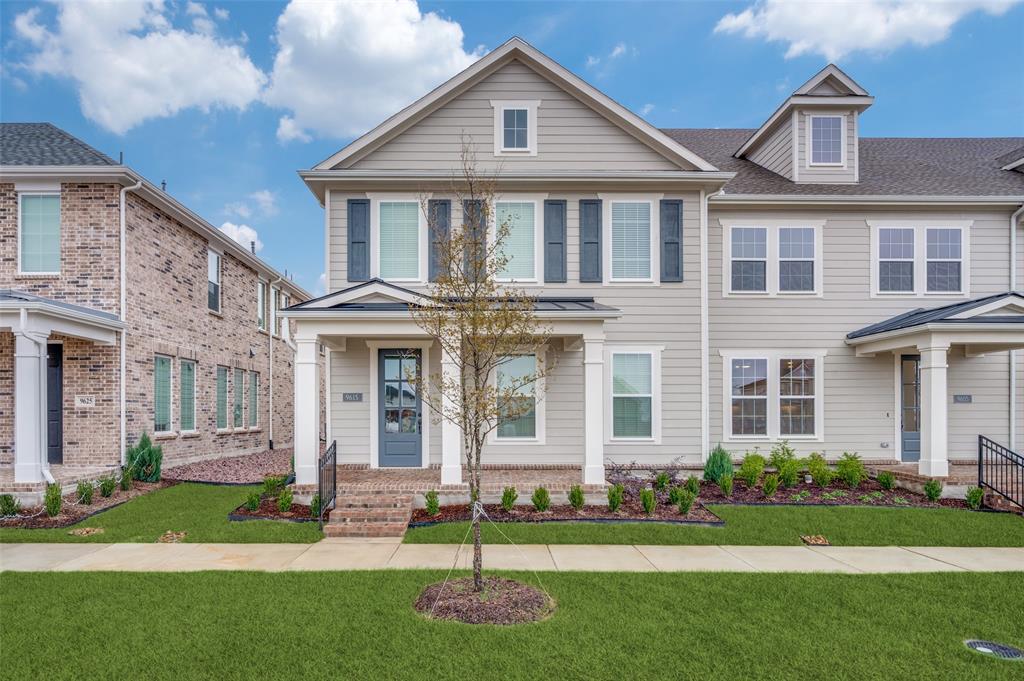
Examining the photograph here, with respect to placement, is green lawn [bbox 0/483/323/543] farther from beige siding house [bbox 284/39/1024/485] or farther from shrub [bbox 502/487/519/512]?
shrub [bbox 502/487/519/512]

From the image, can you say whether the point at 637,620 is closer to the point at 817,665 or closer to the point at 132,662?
the point at 817,665

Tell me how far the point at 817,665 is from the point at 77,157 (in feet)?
49.5

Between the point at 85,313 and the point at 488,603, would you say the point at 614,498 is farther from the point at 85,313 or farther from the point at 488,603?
the point at 85,313

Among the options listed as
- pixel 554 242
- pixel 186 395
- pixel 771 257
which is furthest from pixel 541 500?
pixel 186 395

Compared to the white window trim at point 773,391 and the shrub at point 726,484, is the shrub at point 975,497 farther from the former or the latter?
the shrub at point 726,484

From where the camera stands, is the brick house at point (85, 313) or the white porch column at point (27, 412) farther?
the brick house at point (85, 313)

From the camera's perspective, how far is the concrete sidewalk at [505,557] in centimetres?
688

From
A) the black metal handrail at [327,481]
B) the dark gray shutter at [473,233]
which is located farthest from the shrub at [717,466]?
the black metal handrail at [327,481]

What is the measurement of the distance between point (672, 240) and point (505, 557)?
25.1ft

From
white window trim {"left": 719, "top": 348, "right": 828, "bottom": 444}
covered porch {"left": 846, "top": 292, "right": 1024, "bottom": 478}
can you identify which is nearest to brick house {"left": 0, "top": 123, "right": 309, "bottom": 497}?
white window trim {"left": 719, "top": 348, "right": 828, "bottom": 444}

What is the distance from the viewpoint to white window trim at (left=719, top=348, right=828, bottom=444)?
12.7 metres

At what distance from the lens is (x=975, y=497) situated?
989 centimetres

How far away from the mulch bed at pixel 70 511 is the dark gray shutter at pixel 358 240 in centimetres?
574

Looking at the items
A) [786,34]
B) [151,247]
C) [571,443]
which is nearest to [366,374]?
[571,443]
